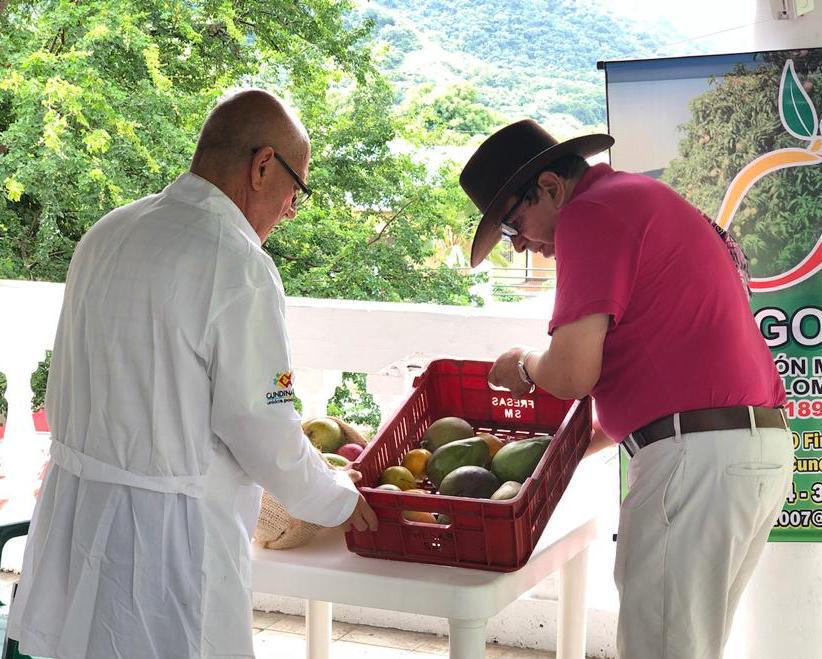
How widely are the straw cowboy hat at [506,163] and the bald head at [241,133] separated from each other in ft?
1.34

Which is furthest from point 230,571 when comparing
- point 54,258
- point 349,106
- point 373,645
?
point 349,106

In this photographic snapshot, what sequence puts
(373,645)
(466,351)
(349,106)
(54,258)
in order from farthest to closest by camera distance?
(349,106) → (54,258) → (373,645) → (466,351)

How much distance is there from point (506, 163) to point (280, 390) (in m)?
0.69

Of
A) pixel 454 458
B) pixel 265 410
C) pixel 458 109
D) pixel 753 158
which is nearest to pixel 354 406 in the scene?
pixel 458 109

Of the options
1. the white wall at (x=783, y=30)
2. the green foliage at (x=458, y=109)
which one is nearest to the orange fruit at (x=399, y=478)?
the white wall at (x=783, y=30)

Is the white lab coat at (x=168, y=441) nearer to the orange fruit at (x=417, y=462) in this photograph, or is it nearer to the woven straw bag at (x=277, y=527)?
the woven straw bag at (x=277, y=527)

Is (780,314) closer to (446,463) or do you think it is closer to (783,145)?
(783,145)

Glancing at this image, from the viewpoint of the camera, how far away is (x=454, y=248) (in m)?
12.8

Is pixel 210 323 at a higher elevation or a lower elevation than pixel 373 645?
higher

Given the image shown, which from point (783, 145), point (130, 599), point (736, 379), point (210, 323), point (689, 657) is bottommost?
point (689, 657)

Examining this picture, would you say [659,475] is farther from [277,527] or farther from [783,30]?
[783,30]

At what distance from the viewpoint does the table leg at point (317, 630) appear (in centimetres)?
281

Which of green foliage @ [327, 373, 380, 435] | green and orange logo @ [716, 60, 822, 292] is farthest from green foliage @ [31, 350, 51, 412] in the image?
green and orange logo @ [716, 60, 822, 292]

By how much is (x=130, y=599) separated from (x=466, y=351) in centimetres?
158
